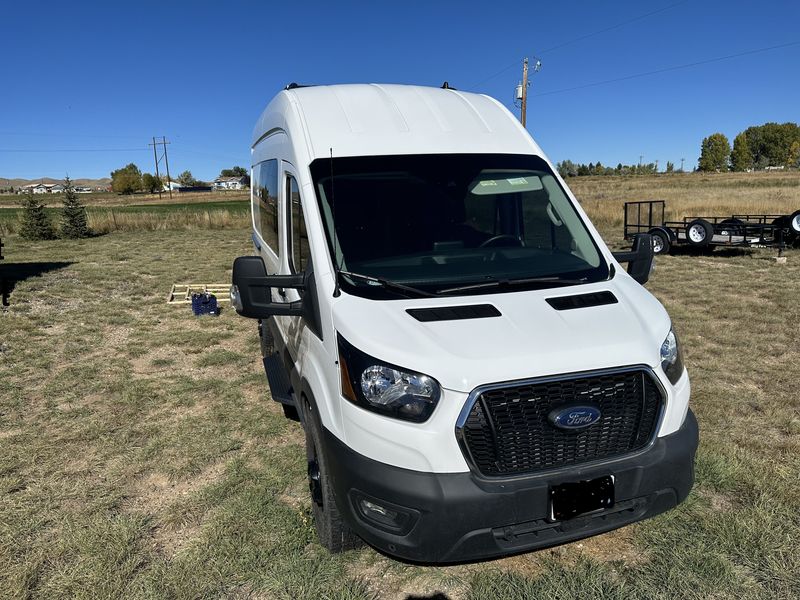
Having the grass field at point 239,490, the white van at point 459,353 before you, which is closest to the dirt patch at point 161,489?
the grass field at point 239,490

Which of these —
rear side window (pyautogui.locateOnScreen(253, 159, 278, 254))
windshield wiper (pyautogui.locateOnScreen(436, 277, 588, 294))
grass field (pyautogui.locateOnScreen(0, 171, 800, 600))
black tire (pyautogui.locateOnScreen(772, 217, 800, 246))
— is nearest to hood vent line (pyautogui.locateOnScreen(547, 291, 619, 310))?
windshield wiper (pyautogui.locateOnScreen(436, 277, 588, 294))

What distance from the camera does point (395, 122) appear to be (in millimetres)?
3500

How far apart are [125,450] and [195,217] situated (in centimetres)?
2458

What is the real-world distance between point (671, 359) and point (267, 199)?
12.2 ft

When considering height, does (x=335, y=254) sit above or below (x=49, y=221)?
below

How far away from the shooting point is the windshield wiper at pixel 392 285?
8.84 ft

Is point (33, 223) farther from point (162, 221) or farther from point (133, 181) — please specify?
point (133, 181)

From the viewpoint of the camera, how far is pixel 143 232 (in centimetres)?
2470

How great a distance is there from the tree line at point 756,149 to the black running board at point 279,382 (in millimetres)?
141692

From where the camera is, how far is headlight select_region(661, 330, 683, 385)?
102 inches

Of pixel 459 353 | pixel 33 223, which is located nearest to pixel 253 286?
pixel 459 353

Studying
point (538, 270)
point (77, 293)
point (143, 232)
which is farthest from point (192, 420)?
point (143, 232)

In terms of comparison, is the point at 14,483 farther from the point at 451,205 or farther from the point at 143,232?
the point at 143,232

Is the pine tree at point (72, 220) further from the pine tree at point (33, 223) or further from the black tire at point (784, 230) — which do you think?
the black tire at point (784, 230)
